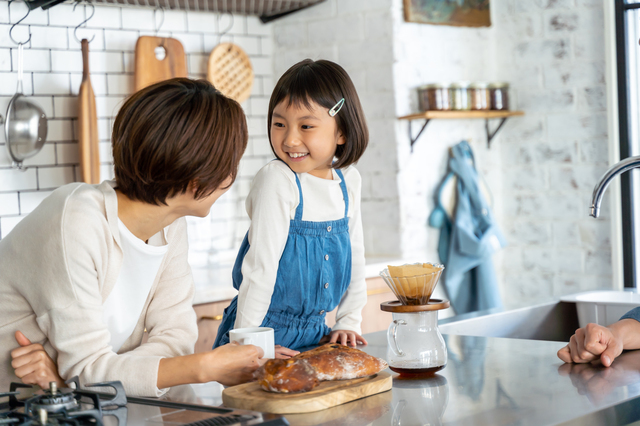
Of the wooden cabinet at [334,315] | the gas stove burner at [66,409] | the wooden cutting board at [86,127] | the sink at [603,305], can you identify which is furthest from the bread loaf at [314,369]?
the wooden cutting board at [86,127]

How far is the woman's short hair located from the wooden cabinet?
4.20ft

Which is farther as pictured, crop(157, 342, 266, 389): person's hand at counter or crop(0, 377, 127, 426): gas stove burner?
crop(157, 342, 266, 389): person's hand at counter

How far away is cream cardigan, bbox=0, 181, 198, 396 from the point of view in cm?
125

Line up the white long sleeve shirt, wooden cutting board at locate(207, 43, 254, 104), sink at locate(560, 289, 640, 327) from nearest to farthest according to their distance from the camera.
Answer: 1. the white long sleeve shirt
2. sink at locate(560, 289, 640, 327)
3. wooden cutting board at locate(207, 43, 254, 104)

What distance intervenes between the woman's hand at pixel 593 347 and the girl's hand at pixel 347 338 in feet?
1.55

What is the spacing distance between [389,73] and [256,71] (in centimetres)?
71

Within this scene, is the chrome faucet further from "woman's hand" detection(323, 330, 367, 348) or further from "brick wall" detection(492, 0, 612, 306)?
"brick wall" detection(492, 0, 612, 306)

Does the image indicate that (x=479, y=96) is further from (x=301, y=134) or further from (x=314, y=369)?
(x=314, y=369)

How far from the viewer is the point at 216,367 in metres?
1.25

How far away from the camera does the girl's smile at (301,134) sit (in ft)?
5.88

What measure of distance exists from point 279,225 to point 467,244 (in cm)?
171

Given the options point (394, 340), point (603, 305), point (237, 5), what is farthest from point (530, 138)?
point (394, 340)

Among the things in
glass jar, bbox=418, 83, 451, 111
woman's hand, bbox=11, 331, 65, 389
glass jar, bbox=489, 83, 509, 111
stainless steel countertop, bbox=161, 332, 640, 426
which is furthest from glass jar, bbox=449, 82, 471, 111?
woman's hand, bbox=11, 331, 65, 389

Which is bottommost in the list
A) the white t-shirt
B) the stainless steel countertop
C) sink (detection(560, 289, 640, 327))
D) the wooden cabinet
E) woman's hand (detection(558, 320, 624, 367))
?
the wooden cabinet
